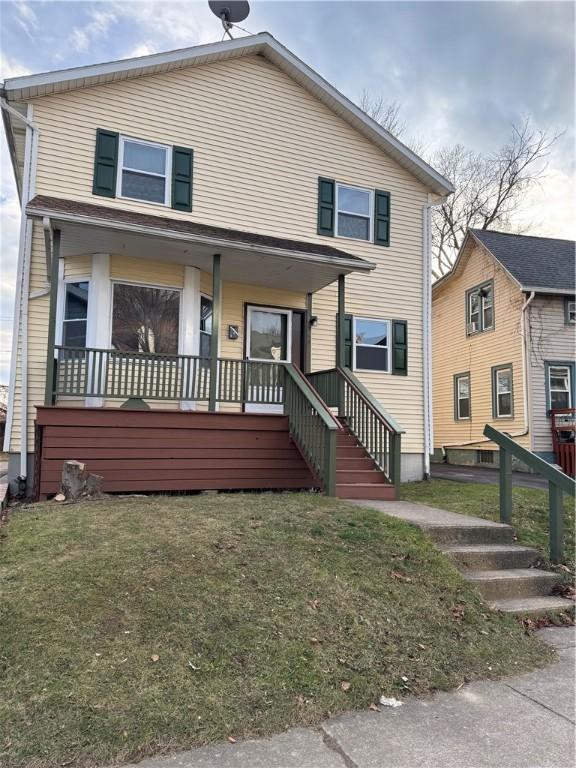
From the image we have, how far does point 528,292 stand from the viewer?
1489 centimetres

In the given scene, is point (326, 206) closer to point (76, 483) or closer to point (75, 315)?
point (75, 315)

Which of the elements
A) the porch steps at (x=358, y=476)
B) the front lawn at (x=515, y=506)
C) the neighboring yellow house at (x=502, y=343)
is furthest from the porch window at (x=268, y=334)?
the neighboring yellow house at (x=502, y=343)

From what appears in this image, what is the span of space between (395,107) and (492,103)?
9934mm

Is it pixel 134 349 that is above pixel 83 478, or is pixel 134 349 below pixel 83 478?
above

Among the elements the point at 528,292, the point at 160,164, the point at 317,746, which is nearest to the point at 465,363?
the point at 528,292

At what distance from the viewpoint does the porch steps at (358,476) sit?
7.16m

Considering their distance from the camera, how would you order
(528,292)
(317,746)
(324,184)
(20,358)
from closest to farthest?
(317,746) → (20,358) → (324,184) → (528,292)

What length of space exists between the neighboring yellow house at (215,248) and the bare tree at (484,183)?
1618cm

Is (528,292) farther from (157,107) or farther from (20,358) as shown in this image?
(20,358)

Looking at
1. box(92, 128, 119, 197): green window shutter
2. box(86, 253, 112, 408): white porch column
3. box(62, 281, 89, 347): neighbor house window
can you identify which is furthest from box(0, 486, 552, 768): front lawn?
box(92, 128, 119, 197): green window shutter

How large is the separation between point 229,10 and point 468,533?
11269mm

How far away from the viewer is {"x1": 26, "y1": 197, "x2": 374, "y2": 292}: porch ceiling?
7477 millimetres

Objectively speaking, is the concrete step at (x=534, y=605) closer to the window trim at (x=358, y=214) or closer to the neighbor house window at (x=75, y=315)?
the neighbor house window at (x=75, y=315)

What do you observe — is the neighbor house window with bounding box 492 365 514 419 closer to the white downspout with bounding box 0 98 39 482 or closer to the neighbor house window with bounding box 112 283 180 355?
the neighbor house window with bounding box 112 283 180 355
